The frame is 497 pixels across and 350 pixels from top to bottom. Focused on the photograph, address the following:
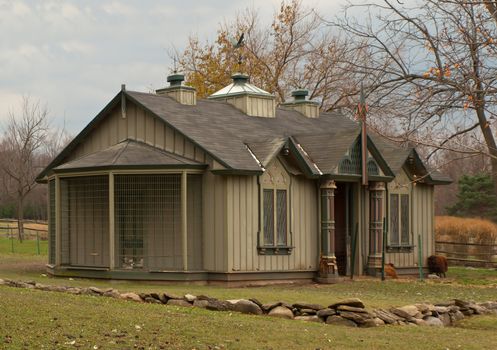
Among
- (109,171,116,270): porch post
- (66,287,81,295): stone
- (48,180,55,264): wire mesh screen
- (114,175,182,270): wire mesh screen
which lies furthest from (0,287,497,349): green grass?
(48,180,55,264): wire mesh screen

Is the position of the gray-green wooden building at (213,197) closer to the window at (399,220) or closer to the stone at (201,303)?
the window at (399,220)

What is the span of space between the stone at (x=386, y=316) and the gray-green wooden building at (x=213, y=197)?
7.24 m

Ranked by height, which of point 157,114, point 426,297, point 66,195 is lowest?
point 426,297

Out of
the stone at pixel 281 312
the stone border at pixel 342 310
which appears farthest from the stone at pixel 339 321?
the stone at pixel 281 312

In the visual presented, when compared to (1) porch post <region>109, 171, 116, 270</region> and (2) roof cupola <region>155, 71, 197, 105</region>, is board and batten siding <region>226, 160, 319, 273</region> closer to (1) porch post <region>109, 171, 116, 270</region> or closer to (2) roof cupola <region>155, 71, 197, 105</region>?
(1) porch post <region>109, 171, 116, 270</region>

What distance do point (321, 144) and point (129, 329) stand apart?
12494 millimetres

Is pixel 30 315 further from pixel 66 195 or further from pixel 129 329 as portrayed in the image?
pixel 66 195

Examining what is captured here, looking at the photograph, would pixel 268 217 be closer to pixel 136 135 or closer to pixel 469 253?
pixel 136 135

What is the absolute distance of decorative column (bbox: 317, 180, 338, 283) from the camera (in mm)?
24125

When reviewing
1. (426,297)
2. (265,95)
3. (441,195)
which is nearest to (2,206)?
(441,195)

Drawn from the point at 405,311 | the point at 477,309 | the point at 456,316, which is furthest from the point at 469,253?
the point at 405,311

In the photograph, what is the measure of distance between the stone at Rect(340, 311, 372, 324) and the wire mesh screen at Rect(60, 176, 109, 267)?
33.3 feet

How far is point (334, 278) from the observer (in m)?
24.0

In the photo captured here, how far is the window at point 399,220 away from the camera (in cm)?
2691
